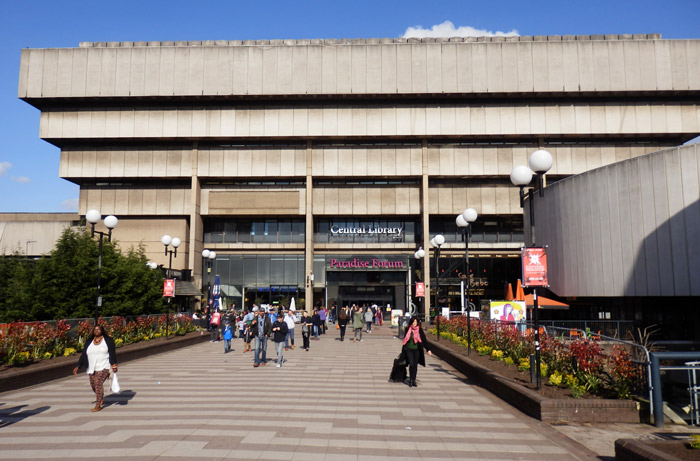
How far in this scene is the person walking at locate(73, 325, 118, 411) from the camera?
1032 cm

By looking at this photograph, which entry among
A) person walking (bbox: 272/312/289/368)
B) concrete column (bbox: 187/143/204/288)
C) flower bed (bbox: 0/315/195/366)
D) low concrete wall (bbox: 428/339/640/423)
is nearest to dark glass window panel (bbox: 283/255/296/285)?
concrete column (bbox: 187/143/204/288)

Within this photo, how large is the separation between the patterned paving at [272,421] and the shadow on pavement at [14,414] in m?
0.02

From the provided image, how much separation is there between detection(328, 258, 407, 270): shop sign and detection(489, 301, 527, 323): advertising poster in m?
29.2

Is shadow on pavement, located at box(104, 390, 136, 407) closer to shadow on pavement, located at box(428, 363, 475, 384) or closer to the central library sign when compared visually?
shadow on pavement, located at box(428, 363, 475, 384)

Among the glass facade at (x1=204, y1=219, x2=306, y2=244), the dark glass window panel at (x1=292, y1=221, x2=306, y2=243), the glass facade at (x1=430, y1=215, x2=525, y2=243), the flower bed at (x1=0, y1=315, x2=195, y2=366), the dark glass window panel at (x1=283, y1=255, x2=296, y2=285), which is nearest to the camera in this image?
the flower bed at (x1=0, y1=315, x2=195, y2=366)

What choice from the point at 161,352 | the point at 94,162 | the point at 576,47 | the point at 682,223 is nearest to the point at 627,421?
the point at 682,223

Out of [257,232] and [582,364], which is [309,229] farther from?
[582,364]

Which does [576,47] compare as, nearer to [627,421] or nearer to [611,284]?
[611,284]

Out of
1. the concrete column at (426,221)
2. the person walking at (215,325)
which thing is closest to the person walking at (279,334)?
the person walking at (215,325)

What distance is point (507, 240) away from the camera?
52531mm

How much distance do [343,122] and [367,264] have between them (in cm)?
1435

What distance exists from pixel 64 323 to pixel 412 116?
38910 mm

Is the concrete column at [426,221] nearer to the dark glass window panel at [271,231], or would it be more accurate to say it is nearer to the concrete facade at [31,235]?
the dark glass window panel at [271,231]

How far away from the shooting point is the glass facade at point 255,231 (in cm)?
5409
